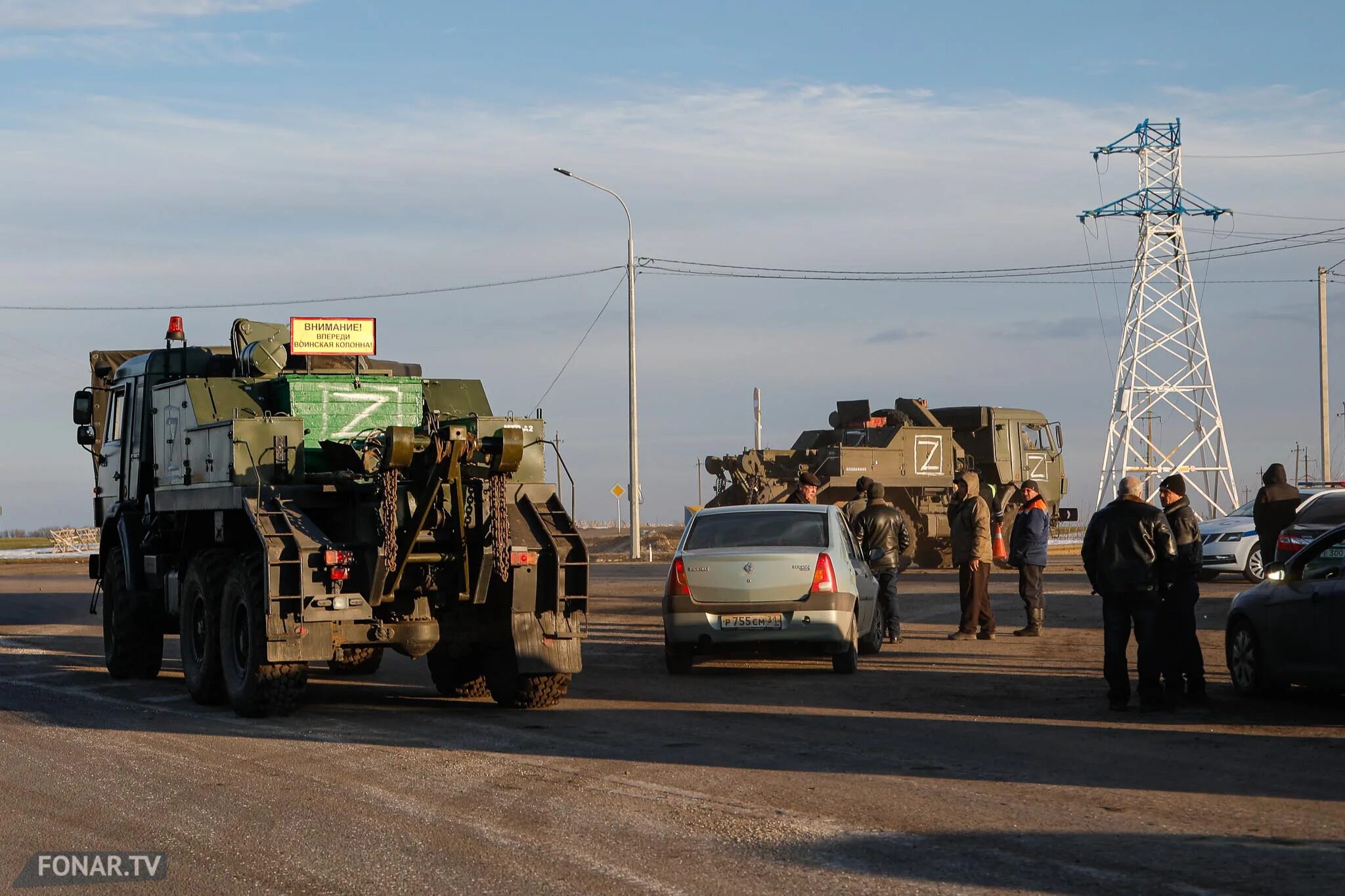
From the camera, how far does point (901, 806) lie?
756cm

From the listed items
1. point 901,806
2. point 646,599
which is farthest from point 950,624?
point 901,806

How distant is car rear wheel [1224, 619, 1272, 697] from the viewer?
38.3 feet

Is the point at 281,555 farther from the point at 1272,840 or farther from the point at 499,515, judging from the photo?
the point at 1272,840

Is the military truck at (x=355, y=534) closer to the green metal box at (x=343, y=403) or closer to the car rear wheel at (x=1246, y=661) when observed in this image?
the green metal box at (x=343, y=403)

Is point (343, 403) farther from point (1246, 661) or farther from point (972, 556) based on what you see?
point (1246, 661)

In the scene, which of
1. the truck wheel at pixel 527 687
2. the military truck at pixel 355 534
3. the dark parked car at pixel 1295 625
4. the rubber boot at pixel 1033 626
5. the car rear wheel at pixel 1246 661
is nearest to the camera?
the dark parked car at pixel 1295 625

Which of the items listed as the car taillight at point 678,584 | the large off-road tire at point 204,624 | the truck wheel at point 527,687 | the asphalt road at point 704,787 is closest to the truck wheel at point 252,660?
the asphalt road at point 704,787

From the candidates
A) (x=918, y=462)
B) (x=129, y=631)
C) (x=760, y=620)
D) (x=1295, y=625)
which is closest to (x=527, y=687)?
(x=760, y=620)

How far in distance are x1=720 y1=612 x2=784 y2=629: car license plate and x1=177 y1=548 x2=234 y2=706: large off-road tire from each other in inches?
172

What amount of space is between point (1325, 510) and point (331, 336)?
14.0 meters

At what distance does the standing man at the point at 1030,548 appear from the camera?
16.8 meters

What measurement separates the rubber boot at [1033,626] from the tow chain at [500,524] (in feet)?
26.5

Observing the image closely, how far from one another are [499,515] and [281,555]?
1572mm

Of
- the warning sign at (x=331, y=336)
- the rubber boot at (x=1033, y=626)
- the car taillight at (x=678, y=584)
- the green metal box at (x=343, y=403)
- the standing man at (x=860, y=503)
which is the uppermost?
the warning sign at (x=331, y=336)
